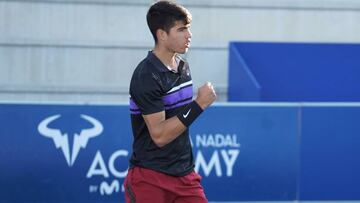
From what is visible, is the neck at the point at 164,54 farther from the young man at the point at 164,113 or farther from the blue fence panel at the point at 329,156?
the blue fence panel at the point at 329,156

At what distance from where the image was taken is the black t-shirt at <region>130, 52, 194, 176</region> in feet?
12.2

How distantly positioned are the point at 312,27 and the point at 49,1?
3.99 meters

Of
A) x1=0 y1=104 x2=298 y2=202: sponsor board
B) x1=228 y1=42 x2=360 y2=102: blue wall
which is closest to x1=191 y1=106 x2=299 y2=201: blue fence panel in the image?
x1=0 y1=104 x2=298 y2=202: sponsor board

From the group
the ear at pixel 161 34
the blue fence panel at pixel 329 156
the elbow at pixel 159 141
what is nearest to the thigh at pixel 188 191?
the elbow at pixel 159 141

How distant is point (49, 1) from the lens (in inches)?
462

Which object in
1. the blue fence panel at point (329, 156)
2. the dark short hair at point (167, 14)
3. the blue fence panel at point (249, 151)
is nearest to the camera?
the dark short hair at point (167, 14)

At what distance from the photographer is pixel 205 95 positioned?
3.65 metres

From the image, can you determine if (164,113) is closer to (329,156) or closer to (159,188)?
(159,188)

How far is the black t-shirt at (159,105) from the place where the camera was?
373cm

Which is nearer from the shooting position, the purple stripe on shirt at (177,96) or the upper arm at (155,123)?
the upper arm at (155,123)

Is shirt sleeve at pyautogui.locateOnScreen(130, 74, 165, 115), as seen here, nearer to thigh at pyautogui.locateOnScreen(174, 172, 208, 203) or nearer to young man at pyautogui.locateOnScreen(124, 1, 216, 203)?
young man at pyautogui.locateOnScreen(124, 1, 216, 203)

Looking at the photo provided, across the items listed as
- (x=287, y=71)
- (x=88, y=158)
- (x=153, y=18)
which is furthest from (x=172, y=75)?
(x=287, y=71)

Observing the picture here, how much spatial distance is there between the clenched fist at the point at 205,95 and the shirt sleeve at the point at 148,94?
0.63 feet

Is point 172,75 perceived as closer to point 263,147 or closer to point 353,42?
point 263,147
